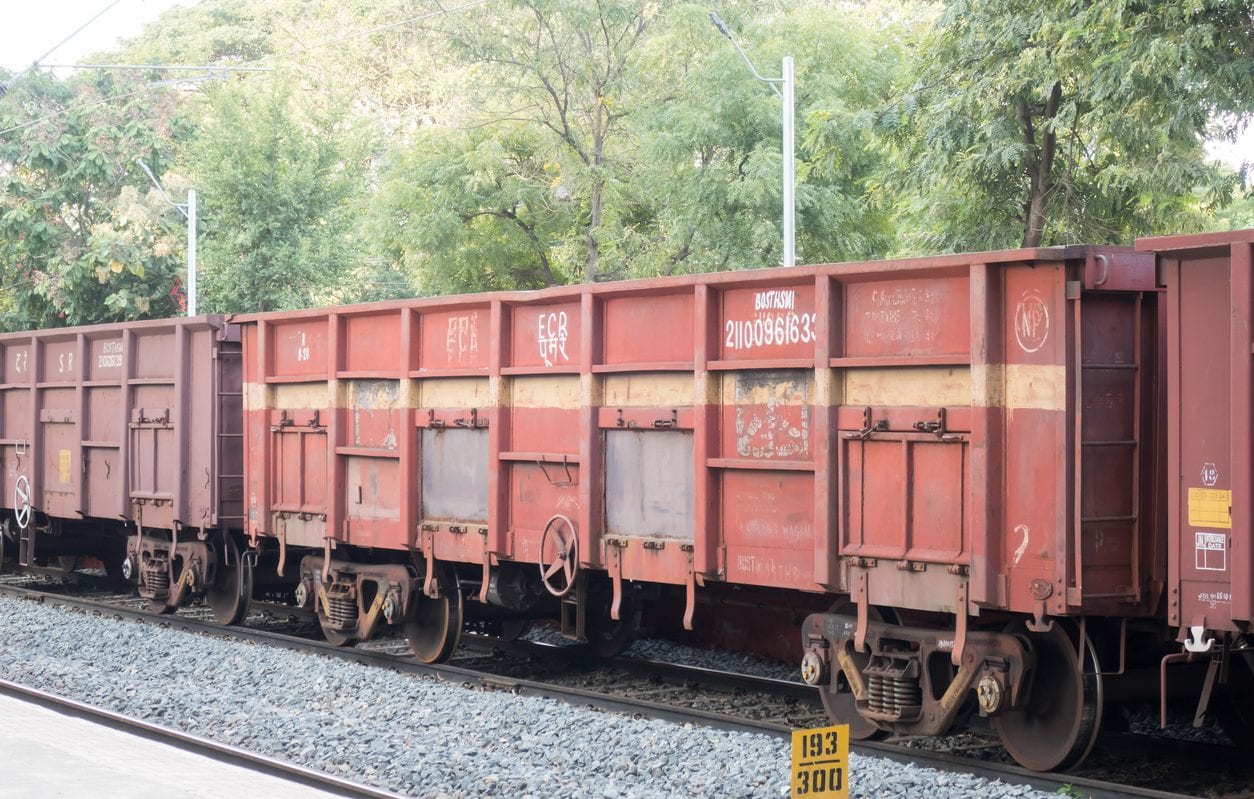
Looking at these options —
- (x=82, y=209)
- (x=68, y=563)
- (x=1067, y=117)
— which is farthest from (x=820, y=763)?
(x=82, y=209)

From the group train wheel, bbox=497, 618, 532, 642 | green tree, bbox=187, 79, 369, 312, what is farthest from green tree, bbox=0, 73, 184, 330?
train wheel, bbox=497, 618, 532, 642

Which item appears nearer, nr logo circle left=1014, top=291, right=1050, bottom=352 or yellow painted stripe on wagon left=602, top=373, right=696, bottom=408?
nr logo circle left=1014, top=291, right=1050, bottom=352

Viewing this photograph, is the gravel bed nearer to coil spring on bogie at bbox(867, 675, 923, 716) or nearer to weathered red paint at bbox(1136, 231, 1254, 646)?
coil spring on bogie at bbox(867, 675, 923, 716)

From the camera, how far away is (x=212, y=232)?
35438mm

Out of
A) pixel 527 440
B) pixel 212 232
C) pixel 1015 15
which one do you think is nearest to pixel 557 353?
pixel 527 440

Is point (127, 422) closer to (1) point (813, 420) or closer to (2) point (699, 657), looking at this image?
(2) point (699, 657)

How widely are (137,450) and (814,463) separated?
9.42 m

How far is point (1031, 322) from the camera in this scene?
7.70 metres

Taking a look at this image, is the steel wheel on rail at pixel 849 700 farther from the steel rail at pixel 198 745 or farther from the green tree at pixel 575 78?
the green tree at pixel 575 78

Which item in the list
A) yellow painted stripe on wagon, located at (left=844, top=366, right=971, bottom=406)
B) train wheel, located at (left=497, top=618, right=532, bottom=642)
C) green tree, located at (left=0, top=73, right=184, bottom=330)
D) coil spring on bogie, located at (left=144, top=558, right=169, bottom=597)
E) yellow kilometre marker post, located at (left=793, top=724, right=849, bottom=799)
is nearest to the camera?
yellow kilometre marker post, located at (left=793, top=724, right=849, bottom=799)

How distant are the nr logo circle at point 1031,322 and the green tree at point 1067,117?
15.1ft

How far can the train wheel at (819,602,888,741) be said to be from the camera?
888 centimetres

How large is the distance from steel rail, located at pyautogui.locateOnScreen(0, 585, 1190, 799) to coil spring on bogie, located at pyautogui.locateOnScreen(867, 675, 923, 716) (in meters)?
0.26

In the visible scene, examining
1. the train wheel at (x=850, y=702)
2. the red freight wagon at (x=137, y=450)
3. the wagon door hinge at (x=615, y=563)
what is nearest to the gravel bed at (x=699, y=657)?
the wagon door hinge at (x=615, y=563)
